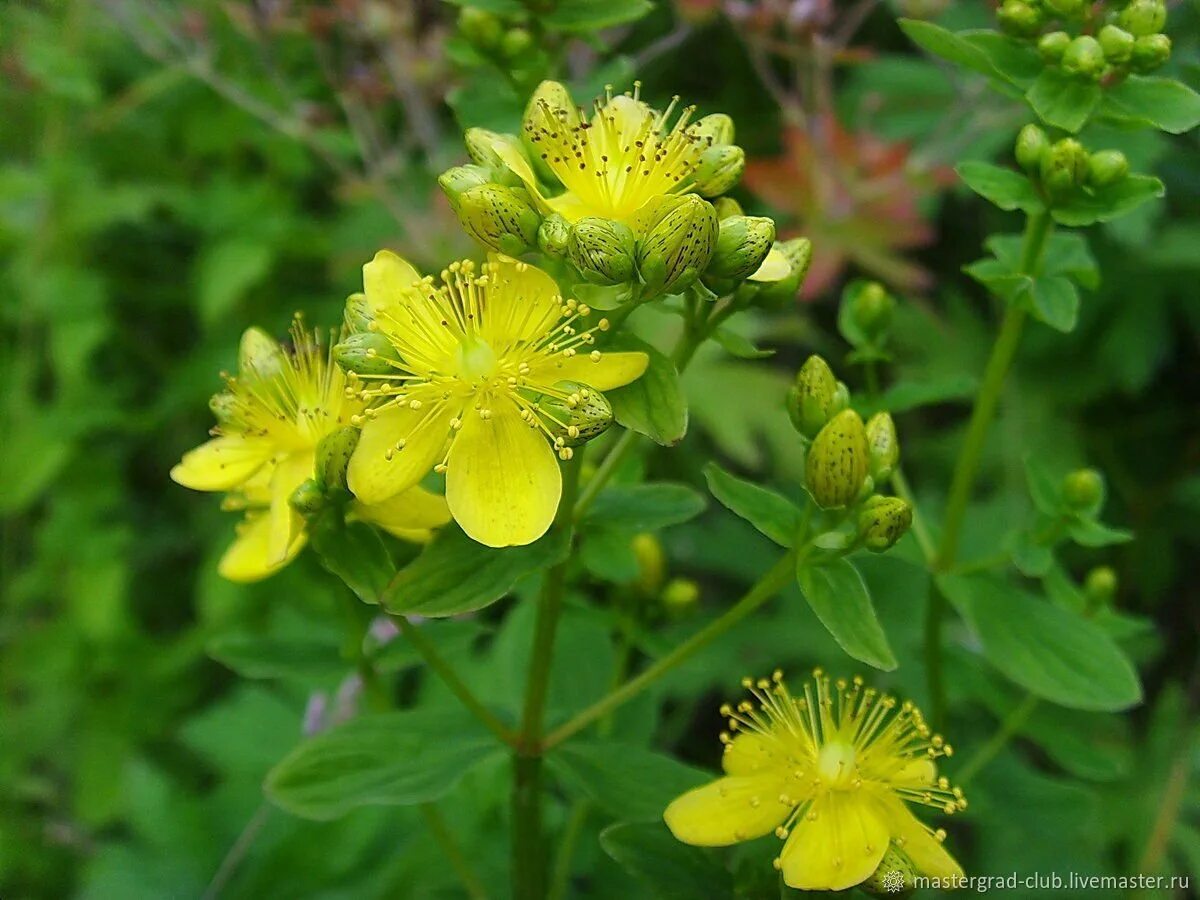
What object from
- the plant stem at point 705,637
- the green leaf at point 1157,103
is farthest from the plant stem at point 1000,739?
the green leaf at point 1157,103

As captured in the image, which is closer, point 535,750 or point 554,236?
point 554,236

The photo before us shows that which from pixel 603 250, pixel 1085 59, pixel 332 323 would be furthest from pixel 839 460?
pixel 332 323

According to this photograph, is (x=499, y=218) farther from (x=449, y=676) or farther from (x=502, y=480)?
(x=449, y=676)

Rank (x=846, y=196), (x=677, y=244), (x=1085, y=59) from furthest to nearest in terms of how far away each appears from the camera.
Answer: (x=846, y=196) → (x=1085, y=59) → (x=677, y=244)

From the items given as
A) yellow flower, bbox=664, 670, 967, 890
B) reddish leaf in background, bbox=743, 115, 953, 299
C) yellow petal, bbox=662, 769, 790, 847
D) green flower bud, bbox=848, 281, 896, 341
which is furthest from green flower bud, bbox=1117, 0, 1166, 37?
reddish leaf in background, bbox=743, 115, 953, 299

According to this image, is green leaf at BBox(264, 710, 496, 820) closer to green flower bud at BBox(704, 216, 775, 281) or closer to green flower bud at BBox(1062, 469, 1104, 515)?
green flower bud at BBox(704, 216, 775, 281)

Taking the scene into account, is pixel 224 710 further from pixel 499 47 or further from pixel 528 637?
pixel 499 47

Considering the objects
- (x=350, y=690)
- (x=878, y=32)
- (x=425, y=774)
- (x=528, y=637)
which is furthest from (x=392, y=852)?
(x=878, y=32)
